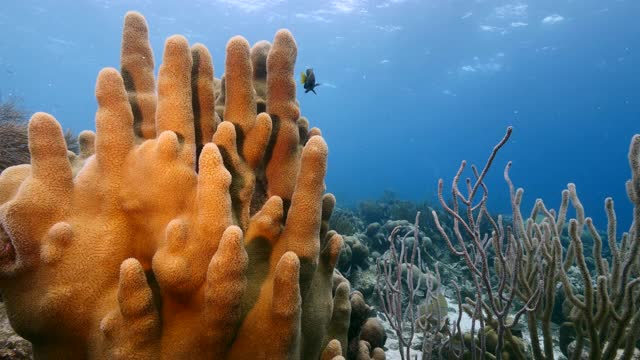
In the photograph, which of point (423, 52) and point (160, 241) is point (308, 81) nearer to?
point (160, 241)

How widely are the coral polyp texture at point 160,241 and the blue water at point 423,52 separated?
26.7ft

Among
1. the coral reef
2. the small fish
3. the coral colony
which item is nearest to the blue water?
the coral reef

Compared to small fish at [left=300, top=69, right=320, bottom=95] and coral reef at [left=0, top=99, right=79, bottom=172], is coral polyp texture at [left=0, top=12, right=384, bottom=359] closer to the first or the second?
small fish at [left=300, top=69, right=320, bottom=95]

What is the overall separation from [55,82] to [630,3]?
292ft

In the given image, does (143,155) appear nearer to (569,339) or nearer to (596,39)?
(569,339)

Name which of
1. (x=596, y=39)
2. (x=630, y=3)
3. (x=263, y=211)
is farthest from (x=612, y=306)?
(x=596, y=39)

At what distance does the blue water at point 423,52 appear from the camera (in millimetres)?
24828

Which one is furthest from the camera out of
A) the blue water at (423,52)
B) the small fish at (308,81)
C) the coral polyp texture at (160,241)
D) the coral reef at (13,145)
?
the blue water at (423,52)

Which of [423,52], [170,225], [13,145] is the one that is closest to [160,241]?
[170,225]

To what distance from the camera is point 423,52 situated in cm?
3212

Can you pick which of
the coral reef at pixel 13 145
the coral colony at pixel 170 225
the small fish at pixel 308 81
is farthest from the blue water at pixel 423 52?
the coral colony at pixel 170 225

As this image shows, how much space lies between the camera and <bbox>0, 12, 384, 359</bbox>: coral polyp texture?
4.58 feet

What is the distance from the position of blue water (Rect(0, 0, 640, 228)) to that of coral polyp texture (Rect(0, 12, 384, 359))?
26.7 ft

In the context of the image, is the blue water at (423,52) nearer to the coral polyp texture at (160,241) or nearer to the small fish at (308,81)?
the small fish at (308,81)
